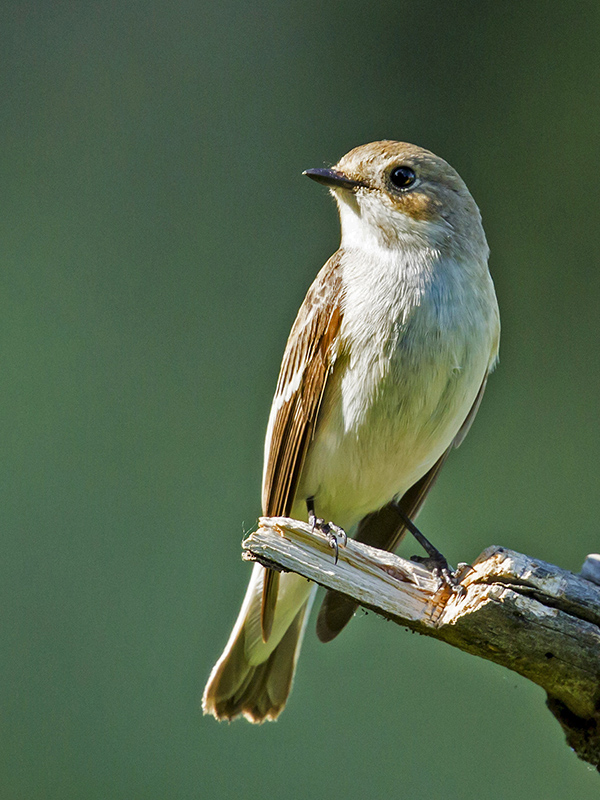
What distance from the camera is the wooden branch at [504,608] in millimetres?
1810

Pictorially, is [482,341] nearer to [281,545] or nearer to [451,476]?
[281,545]

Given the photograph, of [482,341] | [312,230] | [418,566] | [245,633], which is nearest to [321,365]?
[482,341]

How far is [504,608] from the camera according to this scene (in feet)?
5.94

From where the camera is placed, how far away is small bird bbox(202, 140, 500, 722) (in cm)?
227

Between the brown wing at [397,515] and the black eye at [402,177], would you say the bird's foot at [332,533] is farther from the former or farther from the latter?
the black eye at [402,177]

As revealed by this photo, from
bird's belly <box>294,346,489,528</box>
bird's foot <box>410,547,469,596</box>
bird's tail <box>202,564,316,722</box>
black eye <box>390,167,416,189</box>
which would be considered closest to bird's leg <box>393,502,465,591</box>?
bird's foot <box>410,547,469,596</box>

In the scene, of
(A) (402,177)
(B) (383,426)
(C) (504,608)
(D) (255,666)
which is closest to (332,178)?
(A) (402,177)

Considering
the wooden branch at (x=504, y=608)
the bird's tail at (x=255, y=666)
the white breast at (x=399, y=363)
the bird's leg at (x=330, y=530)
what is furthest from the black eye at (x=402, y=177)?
the bird's tail at (x=255, y=666)

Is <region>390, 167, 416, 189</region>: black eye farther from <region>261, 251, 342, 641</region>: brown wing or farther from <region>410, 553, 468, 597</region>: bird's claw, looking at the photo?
<region>410, 553, 468, 597</region>: bird's claw

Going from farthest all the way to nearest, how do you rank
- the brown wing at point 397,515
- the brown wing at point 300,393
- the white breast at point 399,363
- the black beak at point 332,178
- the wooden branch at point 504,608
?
the brown wing at point 397,515 < the black beak at point 332,178 < the brown wing at point 300,393 < the white breast at point 399,363 < the wooden branch at point 504,608

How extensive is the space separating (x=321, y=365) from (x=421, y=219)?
1.51 ft

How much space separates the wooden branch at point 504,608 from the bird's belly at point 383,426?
0.41m

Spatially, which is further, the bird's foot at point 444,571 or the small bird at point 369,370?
the small bird at point 369,370

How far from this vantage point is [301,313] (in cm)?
249
